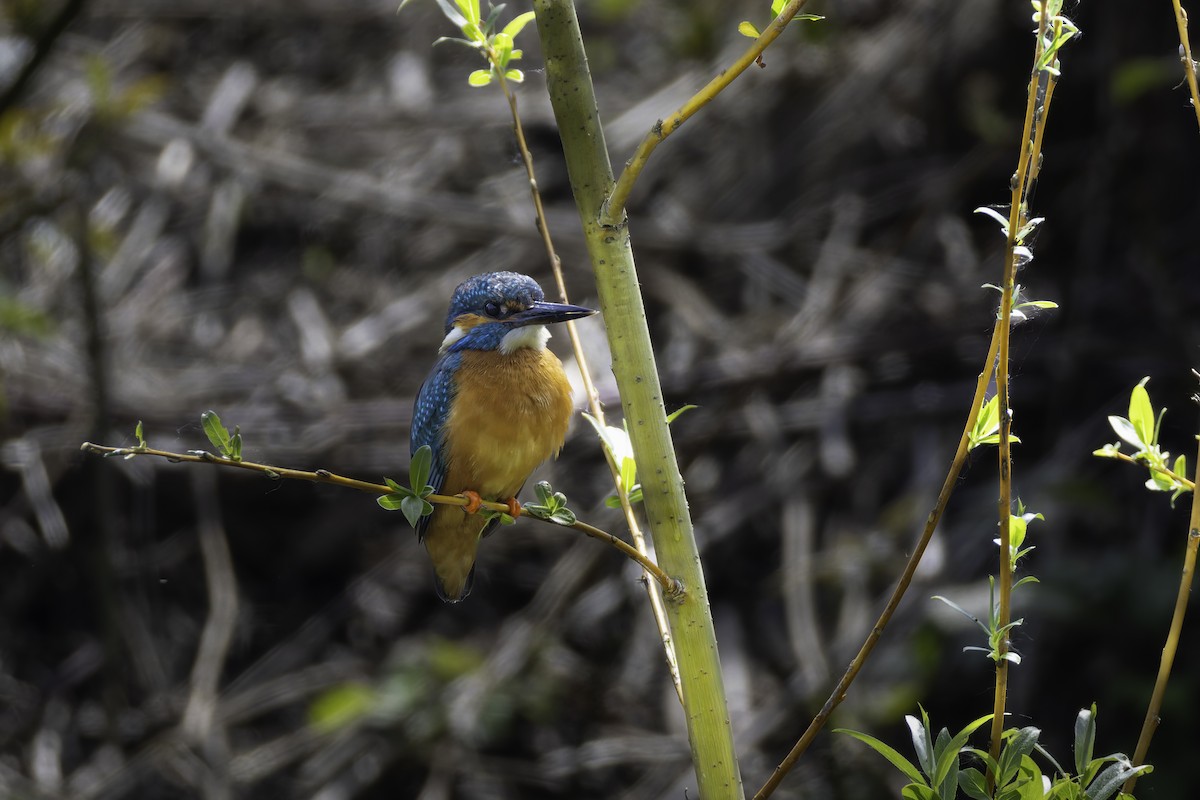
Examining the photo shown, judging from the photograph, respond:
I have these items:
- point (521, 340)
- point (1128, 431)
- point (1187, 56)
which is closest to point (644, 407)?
point (1128, 431)

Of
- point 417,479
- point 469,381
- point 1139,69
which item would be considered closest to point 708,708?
point 417,479

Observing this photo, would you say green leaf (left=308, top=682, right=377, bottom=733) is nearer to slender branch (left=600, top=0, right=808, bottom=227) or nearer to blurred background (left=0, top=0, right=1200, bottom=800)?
blurred background (left=0, top=0, right=1200, bottom=800)

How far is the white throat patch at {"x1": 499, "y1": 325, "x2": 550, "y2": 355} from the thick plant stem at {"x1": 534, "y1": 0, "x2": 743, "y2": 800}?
113 cm

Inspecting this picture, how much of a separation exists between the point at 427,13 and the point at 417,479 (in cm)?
444

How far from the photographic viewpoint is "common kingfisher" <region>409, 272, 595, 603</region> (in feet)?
7.34

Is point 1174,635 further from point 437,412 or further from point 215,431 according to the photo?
point 437,412

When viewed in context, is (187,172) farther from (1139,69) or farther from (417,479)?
(417,479)

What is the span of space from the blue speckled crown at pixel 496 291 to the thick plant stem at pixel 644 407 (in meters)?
1.07

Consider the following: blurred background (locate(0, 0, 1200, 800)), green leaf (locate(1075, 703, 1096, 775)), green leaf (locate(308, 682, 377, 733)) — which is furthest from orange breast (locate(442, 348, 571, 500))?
green leaf (locate(308, 682, 377, 733))

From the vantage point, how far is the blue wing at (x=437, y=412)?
2.31 meters

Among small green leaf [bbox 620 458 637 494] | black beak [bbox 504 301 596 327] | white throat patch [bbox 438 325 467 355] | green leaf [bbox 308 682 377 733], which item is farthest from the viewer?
green leaf [bbox 308 682 377 733]

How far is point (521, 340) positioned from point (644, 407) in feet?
3.92

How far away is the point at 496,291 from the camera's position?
2320mm

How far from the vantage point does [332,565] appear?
13.8 feet
